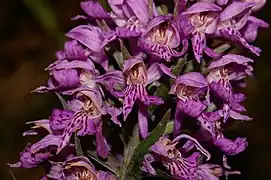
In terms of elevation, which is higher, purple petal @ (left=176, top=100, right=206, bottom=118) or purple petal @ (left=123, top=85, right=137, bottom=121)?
purple petal @ (left=123, top=85, right=137, bottom=121)

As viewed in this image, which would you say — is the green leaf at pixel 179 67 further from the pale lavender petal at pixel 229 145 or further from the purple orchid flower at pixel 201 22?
the pale lavender petal at pixel 229 145

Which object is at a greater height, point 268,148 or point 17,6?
point 17,6

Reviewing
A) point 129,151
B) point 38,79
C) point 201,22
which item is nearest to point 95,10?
point 201,22

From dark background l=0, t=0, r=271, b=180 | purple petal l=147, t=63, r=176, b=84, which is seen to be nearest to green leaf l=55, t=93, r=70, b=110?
purple petal l=147, t=63, r=176, b=84

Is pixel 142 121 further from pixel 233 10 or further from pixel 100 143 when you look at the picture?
pixel 233 10

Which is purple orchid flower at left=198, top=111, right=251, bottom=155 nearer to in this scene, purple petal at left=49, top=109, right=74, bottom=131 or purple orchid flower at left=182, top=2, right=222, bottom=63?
purple orchid flower at left=182, top=2, right=222, bottom=63

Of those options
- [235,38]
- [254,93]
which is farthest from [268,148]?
[235,38]

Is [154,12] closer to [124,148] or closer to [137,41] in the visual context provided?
[137,41]

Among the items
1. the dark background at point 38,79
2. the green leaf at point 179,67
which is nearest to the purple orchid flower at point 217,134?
the green leaf at point 179,67
